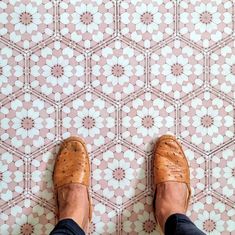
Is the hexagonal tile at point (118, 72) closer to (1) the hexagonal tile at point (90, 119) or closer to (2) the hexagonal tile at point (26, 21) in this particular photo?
(1) the hexagonal tile at point (90, 119)

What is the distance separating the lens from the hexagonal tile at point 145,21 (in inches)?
46.5

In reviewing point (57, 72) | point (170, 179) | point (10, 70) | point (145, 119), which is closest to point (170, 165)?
point (170, 179)

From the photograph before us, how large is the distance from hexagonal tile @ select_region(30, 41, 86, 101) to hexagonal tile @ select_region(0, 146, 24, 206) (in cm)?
20

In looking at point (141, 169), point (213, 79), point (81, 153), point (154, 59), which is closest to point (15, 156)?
point (81, 153)

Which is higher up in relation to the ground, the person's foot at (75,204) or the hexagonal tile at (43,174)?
the hexagonal tile at (43,174)

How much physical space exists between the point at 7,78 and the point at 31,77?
0.07 meters

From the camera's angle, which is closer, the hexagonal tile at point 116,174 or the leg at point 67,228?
the leg at point 67,228

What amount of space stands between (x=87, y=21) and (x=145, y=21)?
16 centimetres

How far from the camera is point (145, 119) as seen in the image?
118cm

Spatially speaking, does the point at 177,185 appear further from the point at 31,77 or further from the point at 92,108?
Answer: the point at 31,77

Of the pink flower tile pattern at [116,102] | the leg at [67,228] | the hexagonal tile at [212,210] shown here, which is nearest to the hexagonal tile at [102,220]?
the pink flower tile pattern at [116,102]

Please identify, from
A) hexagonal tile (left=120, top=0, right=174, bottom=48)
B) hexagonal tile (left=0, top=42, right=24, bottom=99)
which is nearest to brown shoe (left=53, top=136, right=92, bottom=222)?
hexagonal tile (left=0, top=42, right=24, bottom=99)

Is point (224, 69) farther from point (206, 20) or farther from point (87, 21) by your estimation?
point (87, 21)

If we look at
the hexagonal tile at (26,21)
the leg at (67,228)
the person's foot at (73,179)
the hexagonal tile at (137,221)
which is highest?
the hexagonal tile at (26,21)
